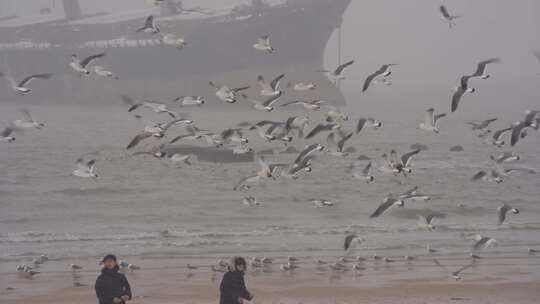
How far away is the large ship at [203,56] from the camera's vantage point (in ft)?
291

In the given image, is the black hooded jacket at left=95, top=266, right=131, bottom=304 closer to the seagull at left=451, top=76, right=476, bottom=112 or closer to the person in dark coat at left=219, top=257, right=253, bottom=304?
the person in dark coat at left=219, top=257, right=253, bottom=304

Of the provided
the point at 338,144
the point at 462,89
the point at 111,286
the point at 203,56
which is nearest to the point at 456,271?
the point at 338,144

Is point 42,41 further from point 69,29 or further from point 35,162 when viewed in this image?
point 35,162

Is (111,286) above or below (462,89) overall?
below

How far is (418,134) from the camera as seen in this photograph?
68.6m

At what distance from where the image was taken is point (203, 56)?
9219 cm

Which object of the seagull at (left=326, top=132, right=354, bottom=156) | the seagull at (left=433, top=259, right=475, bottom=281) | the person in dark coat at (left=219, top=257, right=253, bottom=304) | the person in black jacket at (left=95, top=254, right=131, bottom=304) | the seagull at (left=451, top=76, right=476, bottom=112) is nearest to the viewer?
the person in black jacket at (left=95, top=254, right=131, bottom=304)

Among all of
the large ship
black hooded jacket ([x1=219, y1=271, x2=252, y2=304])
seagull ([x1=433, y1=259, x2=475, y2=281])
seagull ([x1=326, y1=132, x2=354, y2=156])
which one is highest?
the large ship

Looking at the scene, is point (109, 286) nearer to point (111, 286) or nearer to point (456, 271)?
point (111, 286)

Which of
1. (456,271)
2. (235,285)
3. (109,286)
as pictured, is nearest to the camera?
(109,286)

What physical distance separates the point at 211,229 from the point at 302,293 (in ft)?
39.9

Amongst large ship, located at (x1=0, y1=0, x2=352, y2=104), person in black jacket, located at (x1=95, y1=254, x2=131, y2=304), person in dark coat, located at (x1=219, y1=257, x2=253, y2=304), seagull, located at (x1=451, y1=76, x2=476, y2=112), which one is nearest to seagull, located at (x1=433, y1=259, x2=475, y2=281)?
seagull, located at (x1=451, y1=76, x2=476, y2=112)

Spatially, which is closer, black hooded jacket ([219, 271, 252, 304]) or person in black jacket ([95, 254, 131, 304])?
person in black jacket ([95, 254, 131, 304])

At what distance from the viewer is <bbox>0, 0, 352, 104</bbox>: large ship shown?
88812 mm
